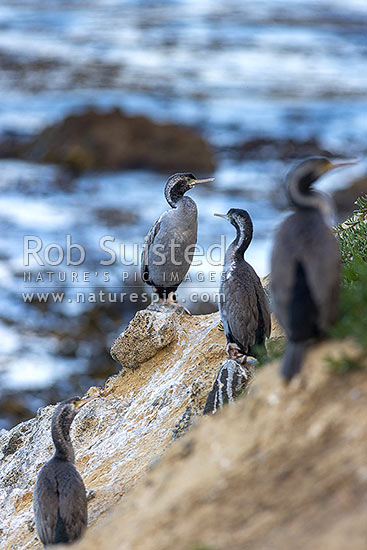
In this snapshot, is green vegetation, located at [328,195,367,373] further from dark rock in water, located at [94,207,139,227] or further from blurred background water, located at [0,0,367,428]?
dark rock in water, located at [94,207,139,227]

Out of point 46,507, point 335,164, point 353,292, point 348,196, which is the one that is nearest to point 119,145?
point 348,196

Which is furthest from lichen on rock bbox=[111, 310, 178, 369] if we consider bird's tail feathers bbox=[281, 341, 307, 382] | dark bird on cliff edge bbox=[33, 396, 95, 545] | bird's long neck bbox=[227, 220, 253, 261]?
bird's tail feathers bbox=[281, 341, 307, 382]

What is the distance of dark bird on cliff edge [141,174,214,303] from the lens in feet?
32.9

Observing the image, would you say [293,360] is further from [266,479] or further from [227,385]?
[227,385]

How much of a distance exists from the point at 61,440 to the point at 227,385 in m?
1.45

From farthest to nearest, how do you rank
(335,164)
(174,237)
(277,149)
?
(277,149), (174,237), (335,164)

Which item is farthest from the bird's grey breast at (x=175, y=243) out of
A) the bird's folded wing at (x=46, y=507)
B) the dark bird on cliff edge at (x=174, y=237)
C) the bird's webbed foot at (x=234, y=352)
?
the bird's folded wing at (x=46, y=507)

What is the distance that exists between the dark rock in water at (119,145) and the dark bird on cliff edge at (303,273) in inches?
1083

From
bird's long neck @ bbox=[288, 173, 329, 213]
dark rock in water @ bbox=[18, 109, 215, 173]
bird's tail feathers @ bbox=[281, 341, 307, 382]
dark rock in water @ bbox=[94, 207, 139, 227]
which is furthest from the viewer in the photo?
dark rock in water @ bbox=[18, 109, 215, 173]

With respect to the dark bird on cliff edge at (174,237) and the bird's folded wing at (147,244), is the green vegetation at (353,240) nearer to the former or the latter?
the dark bird on cliff edge at (174,237)

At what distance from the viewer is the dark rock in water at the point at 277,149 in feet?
116

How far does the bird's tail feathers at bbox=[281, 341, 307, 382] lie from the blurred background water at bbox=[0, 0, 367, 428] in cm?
1107

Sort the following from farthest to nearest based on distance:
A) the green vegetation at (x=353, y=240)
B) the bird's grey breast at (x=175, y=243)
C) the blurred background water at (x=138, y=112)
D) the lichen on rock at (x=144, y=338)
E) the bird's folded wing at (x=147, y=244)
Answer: the blurred background water at (x=138, y=112)
the bird's folded wing at (x=147, y=244)
the bird's grey breast at (x=175, y=243)
the lichen on rock at (x=144, y=338)
the green vegetation at (x=353, y=240)

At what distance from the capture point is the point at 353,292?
5977 mm
